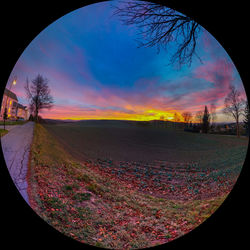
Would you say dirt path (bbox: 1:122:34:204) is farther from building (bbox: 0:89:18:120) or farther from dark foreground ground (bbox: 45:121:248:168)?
dark foreground ground (bbox: 45:121:248:168)

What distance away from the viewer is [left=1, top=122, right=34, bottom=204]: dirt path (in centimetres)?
191

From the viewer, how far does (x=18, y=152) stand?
233 cm

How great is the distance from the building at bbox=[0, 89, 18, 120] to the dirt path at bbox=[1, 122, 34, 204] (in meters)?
0.47

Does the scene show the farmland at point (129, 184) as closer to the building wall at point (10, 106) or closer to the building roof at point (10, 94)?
the building wall at point (10, 106)

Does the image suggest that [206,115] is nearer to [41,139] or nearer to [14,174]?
[14,174]

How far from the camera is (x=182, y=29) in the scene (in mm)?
2461

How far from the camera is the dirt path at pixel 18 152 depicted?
1906 millimetres

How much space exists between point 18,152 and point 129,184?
3.04m

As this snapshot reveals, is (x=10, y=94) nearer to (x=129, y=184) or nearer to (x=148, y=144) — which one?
(x=129, y=184)

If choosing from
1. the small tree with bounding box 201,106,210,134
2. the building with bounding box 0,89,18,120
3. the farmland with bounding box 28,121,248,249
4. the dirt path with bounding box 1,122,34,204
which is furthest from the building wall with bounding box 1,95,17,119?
the small tree with bounding box 201,106,210,134

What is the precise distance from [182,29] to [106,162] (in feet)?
15.0

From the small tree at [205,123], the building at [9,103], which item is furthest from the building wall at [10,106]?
the small tree at [205,123]

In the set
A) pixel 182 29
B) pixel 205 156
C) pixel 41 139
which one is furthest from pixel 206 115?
pixel 41 139

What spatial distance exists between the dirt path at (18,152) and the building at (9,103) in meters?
0.47
